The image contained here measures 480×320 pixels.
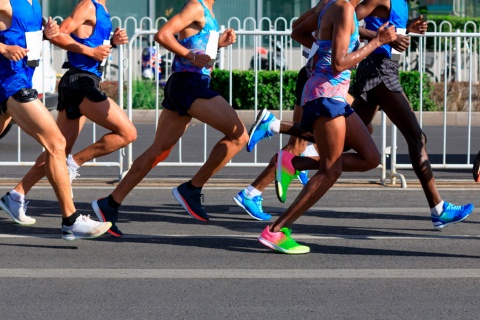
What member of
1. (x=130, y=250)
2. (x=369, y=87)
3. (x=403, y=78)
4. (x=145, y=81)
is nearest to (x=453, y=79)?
(x=403, y=78)

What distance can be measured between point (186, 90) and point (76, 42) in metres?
0.82

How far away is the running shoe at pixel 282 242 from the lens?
274 inches

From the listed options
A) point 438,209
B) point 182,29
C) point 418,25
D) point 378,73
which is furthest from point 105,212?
point 418,25

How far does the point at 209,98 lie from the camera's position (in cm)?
776

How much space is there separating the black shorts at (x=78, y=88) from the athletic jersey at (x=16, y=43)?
0.71m

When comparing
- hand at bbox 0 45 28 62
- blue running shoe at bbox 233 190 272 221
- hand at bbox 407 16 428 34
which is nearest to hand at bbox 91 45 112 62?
hand at bbox 0 45 28 62

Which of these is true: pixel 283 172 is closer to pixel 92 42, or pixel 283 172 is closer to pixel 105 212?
pixel 105 212

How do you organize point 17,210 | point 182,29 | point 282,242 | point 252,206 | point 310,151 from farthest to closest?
1. point 310,151
2. point 252,206
3. point 17,210
4. point 182,29
5. point 282,242

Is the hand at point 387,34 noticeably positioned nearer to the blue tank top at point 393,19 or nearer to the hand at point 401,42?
the hand at point 401,42

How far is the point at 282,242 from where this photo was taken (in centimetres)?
696

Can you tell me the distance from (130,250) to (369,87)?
2.01 metres

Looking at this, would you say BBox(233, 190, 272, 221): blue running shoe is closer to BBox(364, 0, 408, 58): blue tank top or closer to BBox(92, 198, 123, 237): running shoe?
BBox(92, 198, 123, 237): running shoe

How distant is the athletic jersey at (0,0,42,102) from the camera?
7.12 meters

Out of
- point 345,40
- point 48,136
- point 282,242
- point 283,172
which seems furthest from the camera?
point 283,172
